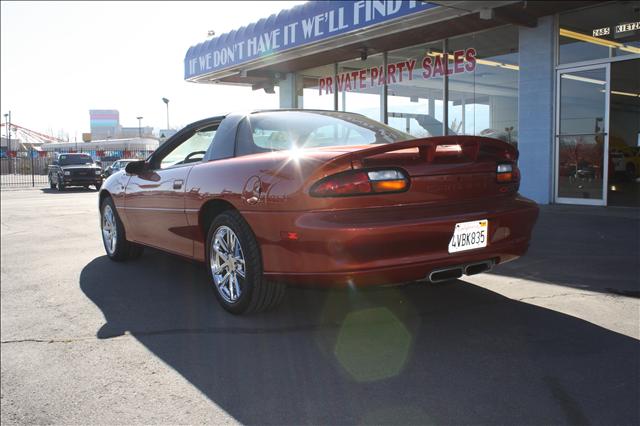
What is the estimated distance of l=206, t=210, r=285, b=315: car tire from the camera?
340 centimetres

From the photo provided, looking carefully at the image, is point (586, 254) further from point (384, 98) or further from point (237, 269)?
point (384, 98)

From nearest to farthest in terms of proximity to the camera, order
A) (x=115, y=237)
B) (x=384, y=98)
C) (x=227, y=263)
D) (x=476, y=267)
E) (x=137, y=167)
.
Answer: (x=476, y=267) → (x=227, y=263) → (x=137, y=167) → (x=115, y=237) → (x=384, y=98)

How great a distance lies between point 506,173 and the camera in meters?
3.60

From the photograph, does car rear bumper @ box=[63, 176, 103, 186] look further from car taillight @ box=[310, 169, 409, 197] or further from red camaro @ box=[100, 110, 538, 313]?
car taillight @ box=[310, 169, 409, 197]

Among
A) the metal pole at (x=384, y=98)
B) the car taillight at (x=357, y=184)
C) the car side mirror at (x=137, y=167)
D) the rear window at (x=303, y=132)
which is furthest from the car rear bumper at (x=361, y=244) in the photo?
the metal pole at (x=384, y=98)

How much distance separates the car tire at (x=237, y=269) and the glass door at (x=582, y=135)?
26.2 ft

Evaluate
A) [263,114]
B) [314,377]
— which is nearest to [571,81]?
[263,114]

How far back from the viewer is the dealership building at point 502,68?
944 centimetres

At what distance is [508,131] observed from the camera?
1102 cm

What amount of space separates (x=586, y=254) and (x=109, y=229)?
4925 mm

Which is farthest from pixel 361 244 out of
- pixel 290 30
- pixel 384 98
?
pixel 384 98

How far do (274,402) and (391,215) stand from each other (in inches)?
45.9

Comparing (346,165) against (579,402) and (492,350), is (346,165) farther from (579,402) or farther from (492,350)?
(579,402)

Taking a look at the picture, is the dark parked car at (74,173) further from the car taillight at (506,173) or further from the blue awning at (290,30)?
the car taillight at (506,173)
